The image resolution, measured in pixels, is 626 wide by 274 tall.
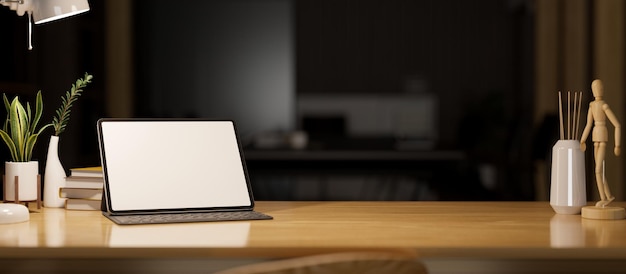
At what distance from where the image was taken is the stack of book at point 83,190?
5.79 ft

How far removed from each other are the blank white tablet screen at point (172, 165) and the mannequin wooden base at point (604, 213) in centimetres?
73

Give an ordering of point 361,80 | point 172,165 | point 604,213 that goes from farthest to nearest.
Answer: point 361,80 < point 172,165 < point 604,213

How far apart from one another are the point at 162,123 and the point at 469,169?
13.6 feet

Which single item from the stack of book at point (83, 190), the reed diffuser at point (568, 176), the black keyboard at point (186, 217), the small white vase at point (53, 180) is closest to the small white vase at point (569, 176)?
the reed diffuser at point (568, 176)

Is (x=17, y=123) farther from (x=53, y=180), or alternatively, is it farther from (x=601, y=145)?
(x=601, y=145)

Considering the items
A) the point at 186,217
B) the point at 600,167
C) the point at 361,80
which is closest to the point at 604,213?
the point at 600,167

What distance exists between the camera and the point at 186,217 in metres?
1.61

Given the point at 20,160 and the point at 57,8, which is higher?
the point at 57,8

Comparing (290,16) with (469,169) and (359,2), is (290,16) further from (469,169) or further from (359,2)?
(469,169)

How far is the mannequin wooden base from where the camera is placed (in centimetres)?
160

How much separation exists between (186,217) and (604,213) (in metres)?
0.88

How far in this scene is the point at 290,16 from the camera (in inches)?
229

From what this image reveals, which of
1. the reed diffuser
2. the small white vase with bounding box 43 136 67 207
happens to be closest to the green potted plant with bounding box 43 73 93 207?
the small white vase with bounding box 43 136 67 207

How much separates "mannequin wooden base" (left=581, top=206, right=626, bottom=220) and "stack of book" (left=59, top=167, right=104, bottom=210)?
3.56ft
